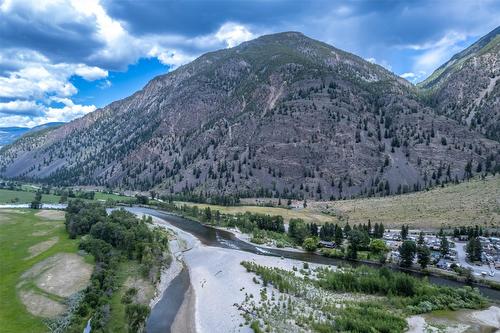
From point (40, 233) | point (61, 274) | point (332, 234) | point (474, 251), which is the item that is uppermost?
point (474, 251)

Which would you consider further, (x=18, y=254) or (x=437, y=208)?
(x=437, y=208)

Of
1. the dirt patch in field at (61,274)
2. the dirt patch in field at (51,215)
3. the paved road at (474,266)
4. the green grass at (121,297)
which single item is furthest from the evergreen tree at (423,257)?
the dirt patch in field at (51,215)

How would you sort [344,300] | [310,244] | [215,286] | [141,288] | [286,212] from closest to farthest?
[344,300] → [141,288] → [215,286] → [310,244] → [286,212]

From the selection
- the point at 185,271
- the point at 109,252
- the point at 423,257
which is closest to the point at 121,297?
the point at 109,252

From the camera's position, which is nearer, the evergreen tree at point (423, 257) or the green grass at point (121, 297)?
the green grass at point (121, 297)

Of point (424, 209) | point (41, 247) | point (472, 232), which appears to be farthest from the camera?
point (424, 209)

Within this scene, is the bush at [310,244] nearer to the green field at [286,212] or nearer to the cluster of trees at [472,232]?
the green field at [286,212]

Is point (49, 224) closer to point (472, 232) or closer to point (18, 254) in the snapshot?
point (18, 254)
